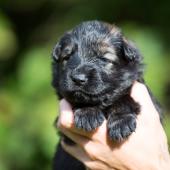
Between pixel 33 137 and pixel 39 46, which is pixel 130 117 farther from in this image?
pixel 39 46

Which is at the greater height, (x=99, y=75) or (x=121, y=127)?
(x=99, y=75)

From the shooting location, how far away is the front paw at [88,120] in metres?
4.35

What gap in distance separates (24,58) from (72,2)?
3.94 feet

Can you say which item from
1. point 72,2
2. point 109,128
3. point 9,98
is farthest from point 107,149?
point 72,2

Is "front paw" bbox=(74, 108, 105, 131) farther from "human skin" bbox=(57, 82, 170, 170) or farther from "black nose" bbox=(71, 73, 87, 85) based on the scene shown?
"black nose" bbox=(71, 73, 87, 85)

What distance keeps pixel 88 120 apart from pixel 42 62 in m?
3.75

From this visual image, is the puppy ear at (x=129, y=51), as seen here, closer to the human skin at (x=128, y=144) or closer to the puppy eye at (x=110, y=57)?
the puppy eye at (x=110, y=57)

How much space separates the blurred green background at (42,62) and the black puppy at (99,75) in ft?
8.30

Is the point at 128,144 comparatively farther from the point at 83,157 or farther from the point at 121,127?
the point at 83,157

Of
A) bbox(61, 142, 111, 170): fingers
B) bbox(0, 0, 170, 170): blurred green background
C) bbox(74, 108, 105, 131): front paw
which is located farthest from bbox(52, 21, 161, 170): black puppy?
bbox(0, 0, 170, 170): blurred green background

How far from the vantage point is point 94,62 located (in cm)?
426

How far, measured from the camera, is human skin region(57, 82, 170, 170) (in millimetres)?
4406

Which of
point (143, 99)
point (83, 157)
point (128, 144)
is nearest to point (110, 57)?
point (143, 99)

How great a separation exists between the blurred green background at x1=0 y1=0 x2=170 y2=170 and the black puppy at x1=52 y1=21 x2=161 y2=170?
2.53 m
